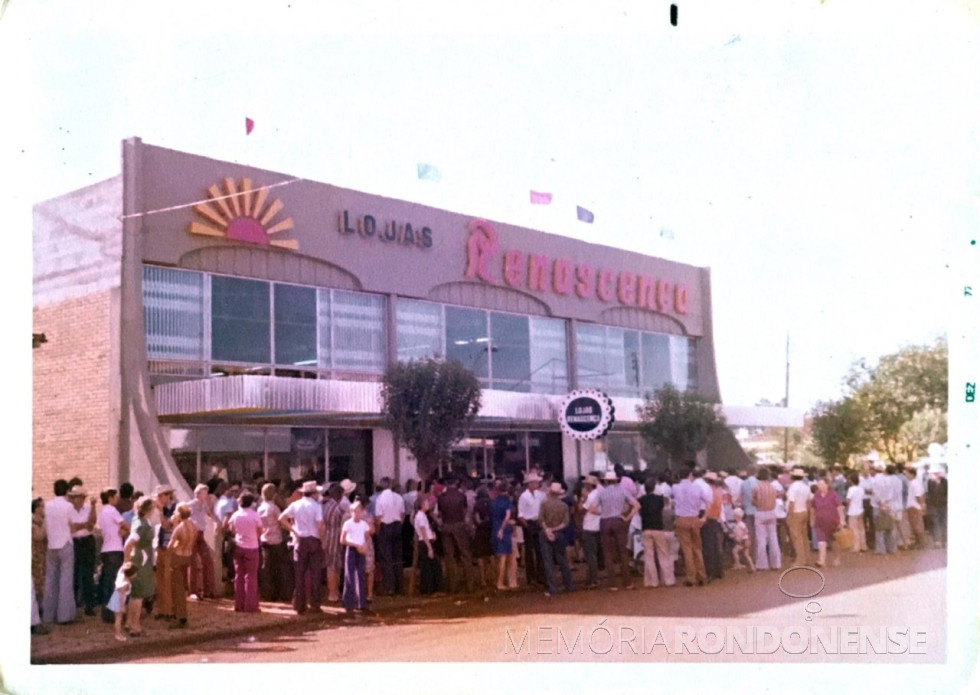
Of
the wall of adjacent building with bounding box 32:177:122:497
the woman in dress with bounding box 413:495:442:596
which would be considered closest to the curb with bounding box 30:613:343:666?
the woman in dress with bounding box 413:495:442:596

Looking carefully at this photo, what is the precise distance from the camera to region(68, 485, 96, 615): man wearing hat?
1095cm

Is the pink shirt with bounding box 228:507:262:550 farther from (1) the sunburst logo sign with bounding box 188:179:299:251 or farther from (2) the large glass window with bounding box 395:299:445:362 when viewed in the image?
(1) the sunburst logo sign with bounding box 188:179:299:251

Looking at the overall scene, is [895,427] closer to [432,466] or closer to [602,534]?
[602,534]

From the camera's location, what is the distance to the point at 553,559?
12.9m

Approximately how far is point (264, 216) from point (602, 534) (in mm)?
5619

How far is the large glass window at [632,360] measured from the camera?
558 inches

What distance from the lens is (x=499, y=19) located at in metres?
10.3

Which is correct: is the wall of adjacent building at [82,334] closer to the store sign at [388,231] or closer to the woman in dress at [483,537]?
the store sign at [388,231]

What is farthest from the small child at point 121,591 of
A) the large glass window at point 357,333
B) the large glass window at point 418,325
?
the large glass window at point 418,325

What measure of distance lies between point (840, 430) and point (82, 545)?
28.5 ft

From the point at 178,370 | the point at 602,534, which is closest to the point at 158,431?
the point at 178,370

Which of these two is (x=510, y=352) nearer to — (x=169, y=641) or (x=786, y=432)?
(x=786, y=432)
